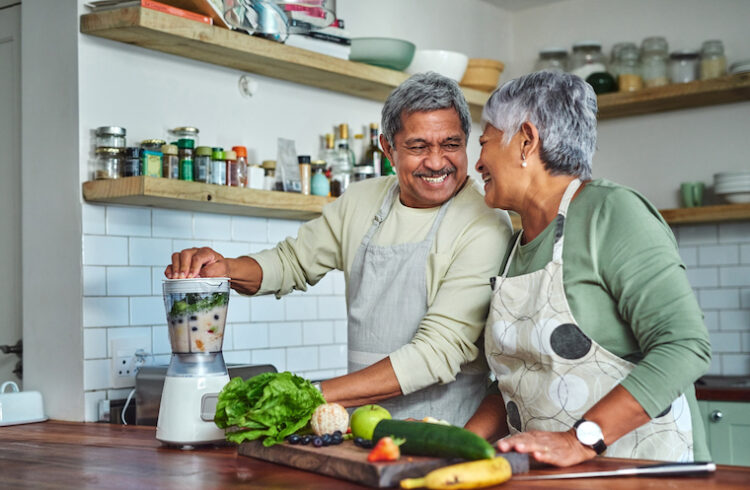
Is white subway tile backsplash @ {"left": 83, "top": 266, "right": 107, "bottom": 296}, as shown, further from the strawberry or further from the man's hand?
the strawberry

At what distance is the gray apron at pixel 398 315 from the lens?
7.72 feet

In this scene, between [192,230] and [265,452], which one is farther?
[192,230]

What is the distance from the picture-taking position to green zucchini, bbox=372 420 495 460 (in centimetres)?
151

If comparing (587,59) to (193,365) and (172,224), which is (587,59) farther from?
(193,365)

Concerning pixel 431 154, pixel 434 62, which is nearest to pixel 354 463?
pixel 431 154

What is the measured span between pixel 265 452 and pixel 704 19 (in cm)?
362

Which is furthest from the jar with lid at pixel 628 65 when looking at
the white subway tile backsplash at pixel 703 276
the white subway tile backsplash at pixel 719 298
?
the white subway tile backsplash at pixel 719 298

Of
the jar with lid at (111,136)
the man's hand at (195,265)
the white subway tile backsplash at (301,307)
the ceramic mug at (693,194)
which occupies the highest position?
the jar with lid at (111,136)

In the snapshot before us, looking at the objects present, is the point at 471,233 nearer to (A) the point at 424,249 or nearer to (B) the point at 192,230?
(A) the point at 424,249

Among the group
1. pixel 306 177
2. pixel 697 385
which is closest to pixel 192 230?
pixel 306 177

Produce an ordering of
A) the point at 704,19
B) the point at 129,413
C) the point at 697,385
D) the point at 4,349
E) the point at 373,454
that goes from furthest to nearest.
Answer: the point at 704,19
the point at 697,385
the point at 4,349
the point at 129,413
the point at 373,454

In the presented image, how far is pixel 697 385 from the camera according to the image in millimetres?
3912

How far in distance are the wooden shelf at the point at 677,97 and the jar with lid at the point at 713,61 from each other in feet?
0.33

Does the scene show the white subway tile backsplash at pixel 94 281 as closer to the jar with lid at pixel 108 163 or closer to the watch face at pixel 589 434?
the jar with lid at pixel 108 163
